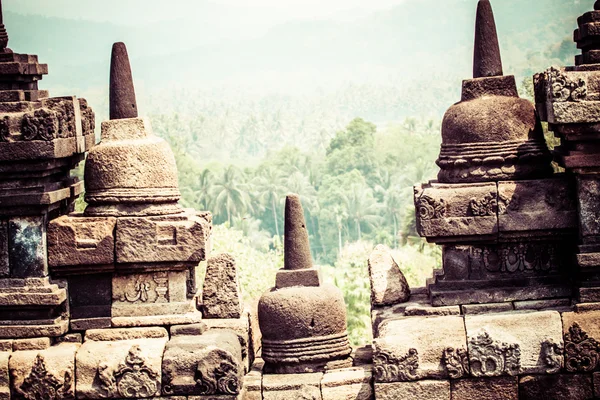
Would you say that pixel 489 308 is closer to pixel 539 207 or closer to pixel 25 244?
pixel 539 207

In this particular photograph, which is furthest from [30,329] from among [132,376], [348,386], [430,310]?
[430,310]

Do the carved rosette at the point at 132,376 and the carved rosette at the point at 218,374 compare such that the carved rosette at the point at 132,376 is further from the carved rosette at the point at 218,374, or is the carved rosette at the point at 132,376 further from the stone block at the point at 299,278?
the stone block at the point at 299,278

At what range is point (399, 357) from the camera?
787 centimetres

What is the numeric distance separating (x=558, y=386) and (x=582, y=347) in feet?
1.11

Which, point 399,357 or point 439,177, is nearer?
point 399,357

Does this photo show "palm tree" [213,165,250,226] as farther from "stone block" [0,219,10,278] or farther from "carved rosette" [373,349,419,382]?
"carved rosette" [373,349,419,382]

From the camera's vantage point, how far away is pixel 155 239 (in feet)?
26.6

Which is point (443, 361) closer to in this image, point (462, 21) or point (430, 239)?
point (430, 239)

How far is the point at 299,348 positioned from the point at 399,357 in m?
0.97

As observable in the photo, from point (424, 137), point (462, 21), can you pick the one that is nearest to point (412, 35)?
point (462, 21)

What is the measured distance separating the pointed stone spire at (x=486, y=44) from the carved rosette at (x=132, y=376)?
350cm

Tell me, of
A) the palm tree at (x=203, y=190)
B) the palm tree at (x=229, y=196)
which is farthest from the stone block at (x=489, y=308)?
the palm tree at (x=203, y=190)

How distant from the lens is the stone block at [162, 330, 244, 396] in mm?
7867

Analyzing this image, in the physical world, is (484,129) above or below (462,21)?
below
